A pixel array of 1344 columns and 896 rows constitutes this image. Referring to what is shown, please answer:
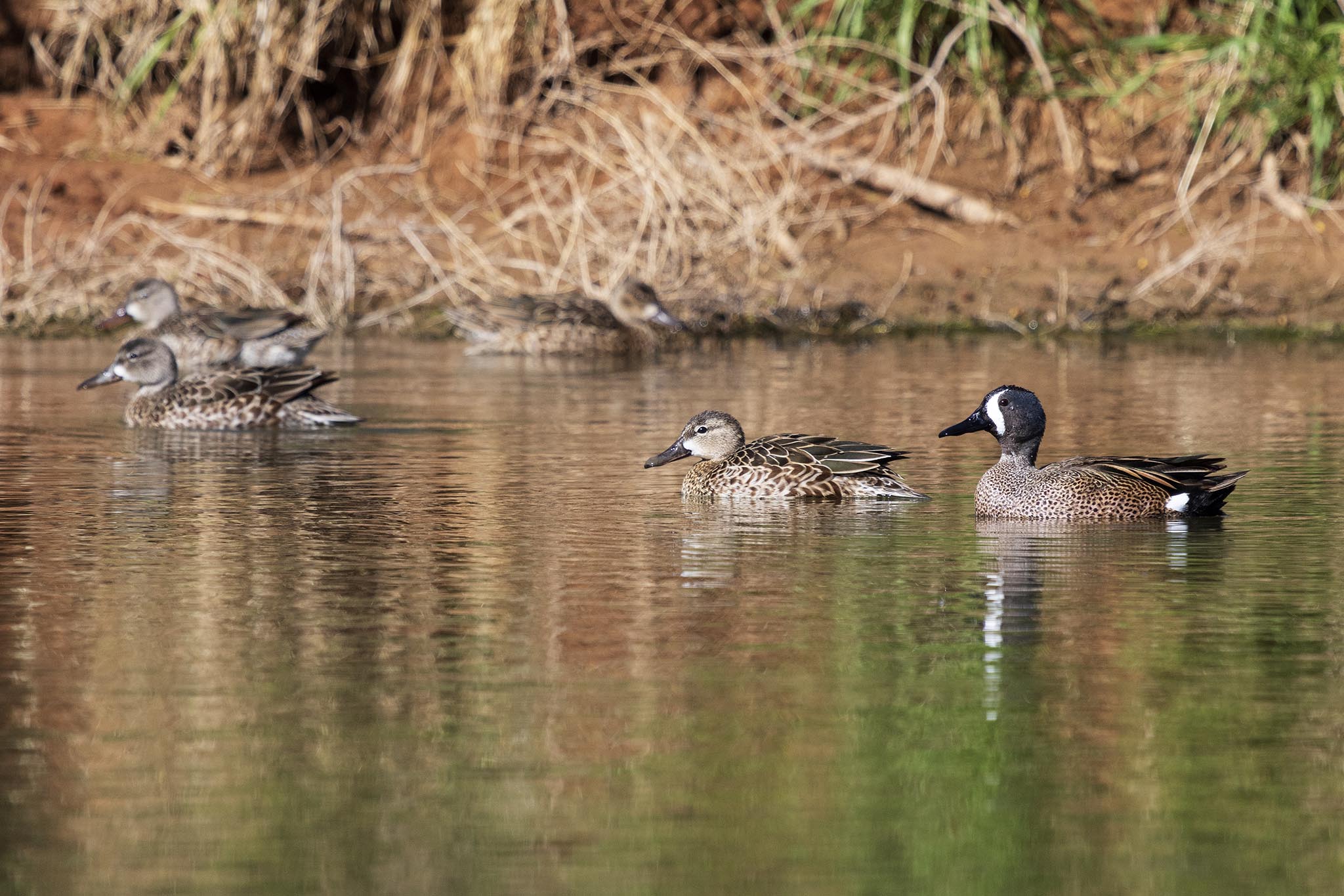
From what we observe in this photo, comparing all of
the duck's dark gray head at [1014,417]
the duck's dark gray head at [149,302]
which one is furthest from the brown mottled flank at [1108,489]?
the duck's dark gray head at [149,302]

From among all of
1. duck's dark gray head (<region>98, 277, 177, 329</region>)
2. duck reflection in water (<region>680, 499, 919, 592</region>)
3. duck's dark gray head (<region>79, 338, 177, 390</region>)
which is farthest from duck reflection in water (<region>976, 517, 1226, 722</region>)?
duck's dark gray head (<region>98, 277, 177, 329</region>)

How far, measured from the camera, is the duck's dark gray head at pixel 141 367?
15.3m

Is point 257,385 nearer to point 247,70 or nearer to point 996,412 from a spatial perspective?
point 996,412

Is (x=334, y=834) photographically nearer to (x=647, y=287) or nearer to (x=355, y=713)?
(x=355, y=713)

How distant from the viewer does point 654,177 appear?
72.0ft

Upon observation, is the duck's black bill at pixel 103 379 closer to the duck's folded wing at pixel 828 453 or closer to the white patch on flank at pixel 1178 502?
the duck's folded wing at pixel 828 453

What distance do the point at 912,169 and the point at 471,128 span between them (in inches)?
178

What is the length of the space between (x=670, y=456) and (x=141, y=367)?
485cm

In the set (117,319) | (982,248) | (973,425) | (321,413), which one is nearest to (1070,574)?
(973,425)

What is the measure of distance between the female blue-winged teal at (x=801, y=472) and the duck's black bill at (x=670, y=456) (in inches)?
12.0

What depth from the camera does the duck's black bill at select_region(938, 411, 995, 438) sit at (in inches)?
432

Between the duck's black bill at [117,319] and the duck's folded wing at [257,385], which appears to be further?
the duck's black bill at [117,319]

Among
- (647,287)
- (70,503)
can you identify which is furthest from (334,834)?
(647,287)

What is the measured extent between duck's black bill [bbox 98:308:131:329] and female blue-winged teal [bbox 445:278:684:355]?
8.98 ft
